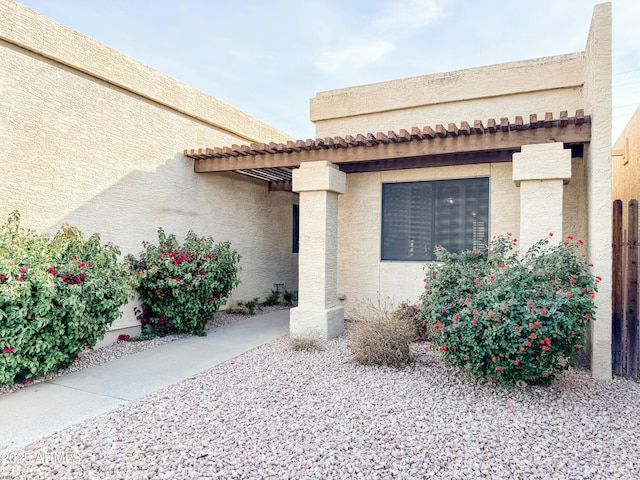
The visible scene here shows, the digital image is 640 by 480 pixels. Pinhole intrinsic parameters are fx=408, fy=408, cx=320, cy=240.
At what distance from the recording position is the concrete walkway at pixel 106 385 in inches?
196

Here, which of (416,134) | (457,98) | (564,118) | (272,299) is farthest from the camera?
(272,299)

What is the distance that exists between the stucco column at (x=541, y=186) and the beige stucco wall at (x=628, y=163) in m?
3.41

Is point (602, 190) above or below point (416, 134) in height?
below

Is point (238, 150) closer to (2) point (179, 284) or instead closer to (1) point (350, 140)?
(1) point (350, 140)

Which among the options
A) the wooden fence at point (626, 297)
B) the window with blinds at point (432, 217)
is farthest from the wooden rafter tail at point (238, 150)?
the wooden fence at point (626, 297)

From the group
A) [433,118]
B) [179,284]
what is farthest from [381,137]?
[179,284]

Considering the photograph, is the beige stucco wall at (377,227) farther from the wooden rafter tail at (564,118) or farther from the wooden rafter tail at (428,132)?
the wooden rafter tail at (564,118)

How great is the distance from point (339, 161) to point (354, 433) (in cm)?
610

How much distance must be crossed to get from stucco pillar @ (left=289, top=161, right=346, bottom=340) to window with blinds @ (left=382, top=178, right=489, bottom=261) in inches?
64.8

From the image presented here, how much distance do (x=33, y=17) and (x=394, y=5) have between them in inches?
340

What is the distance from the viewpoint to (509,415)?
5.21 m

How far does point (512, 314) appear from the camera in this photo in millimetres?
5551

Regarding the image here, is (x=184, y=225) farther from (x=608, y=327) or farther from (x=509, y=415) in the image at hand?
(x=608, y=327)

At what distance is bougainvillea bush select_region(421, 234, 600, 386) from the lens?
216 inches
